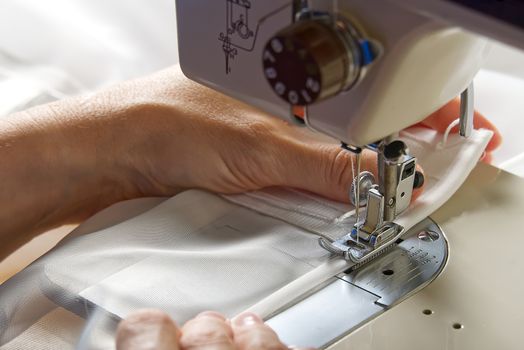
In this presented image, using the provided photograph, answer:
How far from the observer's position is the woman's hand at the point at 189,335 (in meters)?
0.91

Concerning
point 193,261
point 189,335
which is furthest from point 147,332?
point 193,261

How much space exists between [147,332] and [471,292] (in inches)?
13.5

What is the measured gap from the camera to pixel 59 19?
1.71 metres

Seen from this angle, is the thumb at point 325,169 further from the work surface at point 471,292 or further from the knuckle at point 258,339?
the knuckle at point 258,339

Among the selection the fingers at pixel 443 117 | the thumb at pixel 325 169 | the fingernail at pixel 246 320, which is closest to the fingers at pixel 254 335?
the fingernail at pixel 246 320

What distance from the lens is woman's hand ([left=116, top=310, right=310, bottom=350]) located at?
91 centimetres

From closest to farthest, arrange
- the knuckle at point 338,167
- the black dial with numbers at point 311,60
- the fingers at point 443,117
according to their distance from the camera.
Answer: the black dial with numbers at point 311,60 < the knuckle at point 338,167 < the fingers at point 443,117

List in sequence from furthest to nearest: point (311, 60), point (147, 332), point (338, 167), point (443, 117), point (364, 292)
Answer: point (443, 117) → point (338, 167) → point (364, 292) → point (147, 332) → point (311, 60)

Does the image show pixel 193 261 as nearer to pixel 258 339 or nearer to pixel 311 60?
pixel 258 339

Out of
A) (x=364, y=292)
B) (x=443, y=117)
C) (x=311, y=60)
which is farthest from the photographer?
(x=443, y=117)

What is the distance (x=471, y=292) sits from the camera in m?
1.05

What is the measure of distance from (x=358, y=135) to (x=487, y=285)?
272 millimetres

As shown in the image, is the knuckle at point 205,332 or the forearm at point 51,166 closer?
the knuckle at point 205,332

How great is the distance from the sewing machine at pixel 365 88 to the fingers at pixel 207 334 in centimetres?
8
